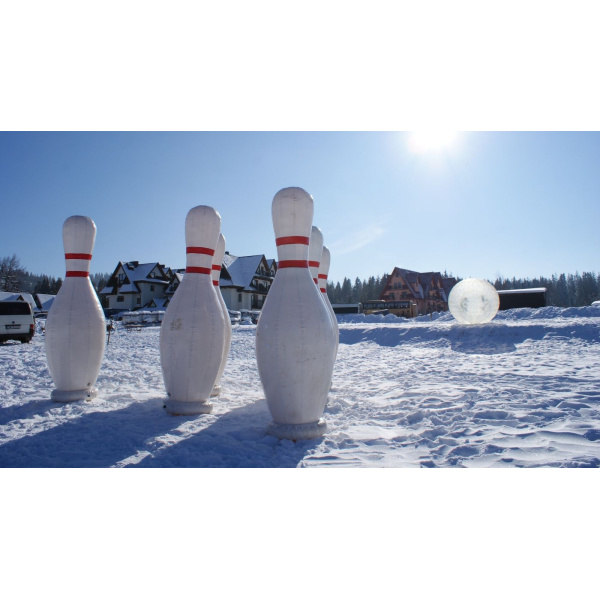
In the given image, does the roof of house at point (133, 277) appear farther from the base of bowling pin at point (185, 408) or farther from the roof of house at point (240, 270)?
the base of bowling pin at point (185, 408)

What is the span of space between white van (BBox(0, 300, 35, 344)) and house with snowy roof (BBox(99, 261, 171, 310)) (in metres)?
14.7

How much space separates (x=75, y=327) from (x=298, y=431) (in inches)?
90.0

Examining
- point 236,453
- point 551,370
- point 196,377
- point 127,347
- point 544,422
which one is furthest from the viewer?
point 127,347

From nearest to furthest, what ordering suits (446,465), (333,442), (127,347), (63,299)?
(446,465), (333,442), (63,299), (127,347)

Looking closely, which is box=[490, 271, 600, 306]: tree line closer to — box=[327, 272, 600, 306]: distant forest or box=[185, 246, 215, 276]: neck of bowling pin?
box=[327, 272, 600, 306]: distant forest

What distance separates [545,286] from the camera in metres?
52.6

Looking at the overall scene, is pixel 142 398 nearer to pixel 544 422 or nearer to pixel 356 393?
pixel 356 393

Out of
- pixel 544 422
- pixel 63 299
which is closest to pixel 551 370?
pixel 544 422

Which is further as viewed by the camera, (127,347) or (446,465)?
(127,347)

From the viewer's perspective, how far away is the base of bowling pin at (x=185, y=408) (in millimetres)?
3121

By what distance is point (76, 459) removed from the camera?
222 centimetres

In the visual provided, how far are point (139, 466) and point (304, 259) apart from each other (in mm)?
1601

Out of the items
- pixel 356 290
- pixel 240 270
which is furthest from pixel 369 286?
pixel 240 270

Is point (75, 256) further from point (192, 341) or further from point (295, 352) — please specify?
point (295, 352)
